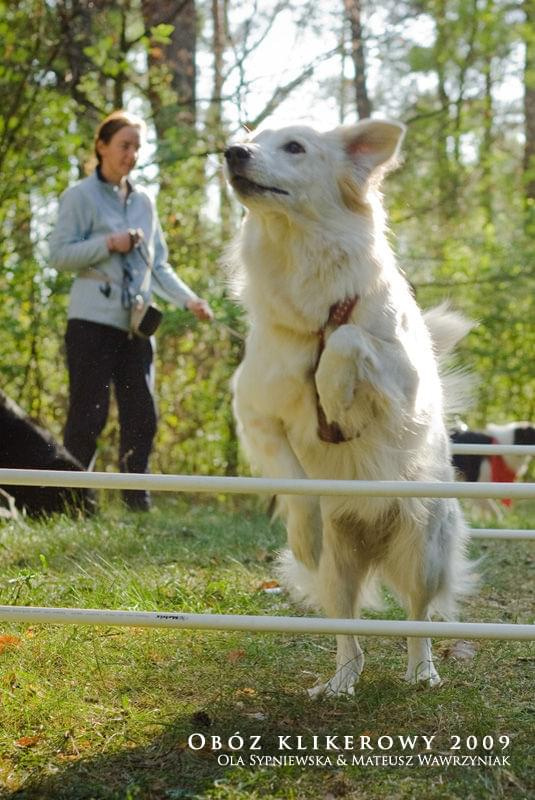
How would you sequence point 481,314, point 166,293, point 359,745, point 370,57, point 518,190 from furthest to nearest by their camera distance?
point 518,190 → point 481,314 → point 370,57 → point 166,293 → point 359,745

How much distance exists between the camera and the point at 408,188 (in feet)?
44.5

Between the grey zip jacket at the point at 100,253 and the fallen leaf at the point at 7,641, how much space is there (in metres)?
2.65

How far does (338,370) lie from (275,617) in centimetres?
85

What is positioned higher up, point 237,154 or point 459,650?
point 237,154

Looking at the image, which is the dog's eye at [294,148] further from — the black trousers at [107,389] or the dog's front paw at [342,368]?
the black trousers at [107,389]

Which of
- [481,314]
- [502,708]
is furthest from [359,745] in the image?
[481,314]

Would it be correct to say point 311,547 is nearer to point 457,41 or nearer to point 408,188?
point 408,188

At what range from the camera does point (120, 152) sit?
5.92 meters

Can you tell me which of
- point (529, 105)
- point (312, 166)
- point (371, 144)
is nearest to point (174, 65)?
point (371, 144)

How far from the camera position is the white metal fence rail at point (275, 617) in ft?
9.10

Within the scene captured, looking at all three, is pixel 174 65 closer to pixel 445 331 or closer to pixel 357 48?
pixel 357 48

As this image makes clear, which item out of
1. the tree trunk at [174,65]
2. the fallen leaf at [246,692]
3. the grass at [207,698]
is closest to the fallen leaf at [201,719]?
the grass at [207,698]

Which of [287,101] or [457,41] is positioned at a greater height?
[457,41]

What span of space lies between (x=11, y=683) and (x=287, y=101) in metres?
6.39
